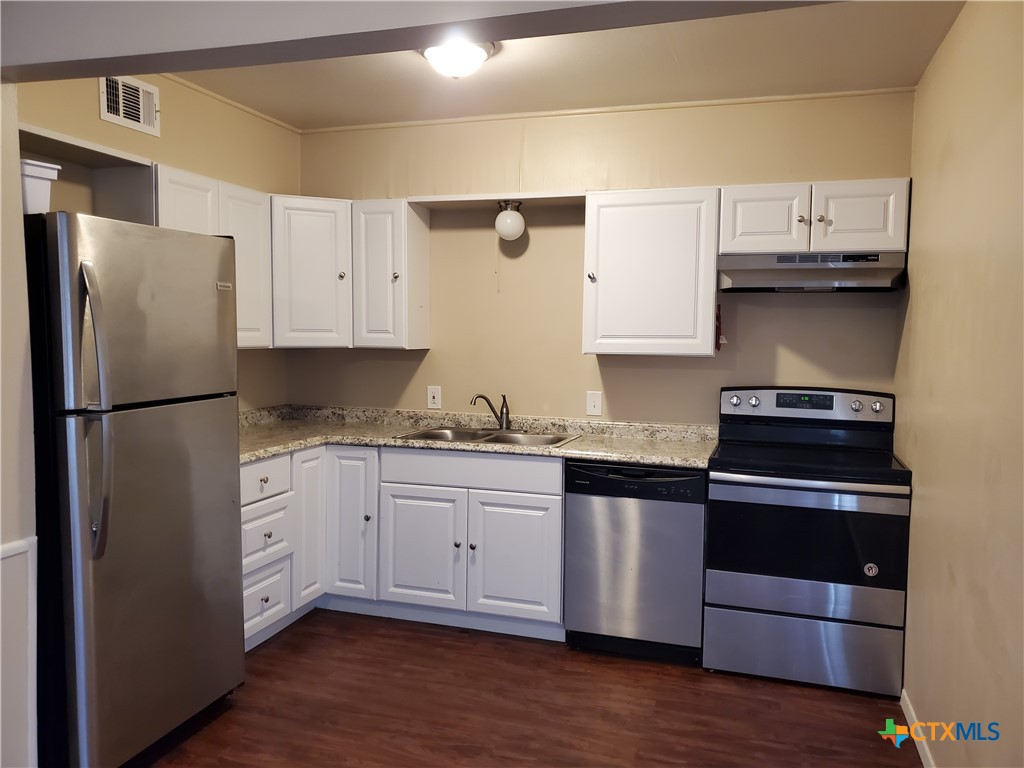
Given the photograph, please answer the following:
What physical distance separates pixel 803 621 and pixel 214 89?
335cm

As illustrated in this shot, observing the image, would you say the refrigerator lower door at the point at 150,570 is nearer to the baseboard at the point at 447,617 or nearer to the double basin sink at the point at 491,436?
the baseboard at the point at 447,617

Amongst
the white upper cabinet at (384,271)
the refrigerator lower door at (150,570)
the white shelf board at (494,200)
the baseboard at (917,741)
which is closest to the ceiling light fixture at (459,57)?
the white shelf board at (494,200)

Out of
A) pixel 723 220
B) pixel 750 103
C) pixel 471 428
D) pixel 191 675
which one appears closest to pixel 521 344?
pixel 471 428

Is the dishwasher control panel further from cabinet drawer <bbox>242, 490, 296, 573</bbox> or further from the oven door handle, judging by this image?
cabinet drawer <bbox>242, 490, 296, 573</bbox>

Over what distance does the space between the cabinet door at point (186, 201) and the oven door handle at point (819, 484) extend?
2319 mm

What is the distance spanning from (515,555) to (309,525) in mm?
951

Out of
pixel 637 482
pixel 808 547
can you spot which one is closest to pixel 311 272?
pixel 637 482

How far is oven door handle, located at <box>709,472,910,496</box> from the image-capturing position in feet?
8.69

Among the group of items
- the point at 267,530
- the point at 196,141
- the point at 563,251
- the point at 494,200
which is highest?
the point at 196,141

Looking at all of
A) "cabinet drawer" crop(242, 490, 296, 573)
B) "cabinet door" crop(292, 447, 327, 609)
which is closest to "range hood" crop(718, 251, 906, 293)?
"cabinet door" crop(292, 447, 327, 609)

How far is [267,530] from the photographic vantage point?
117 inches

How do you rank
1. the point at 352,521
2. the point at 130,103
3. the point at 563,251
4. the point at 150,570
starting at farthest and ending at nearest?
the point at 563,251, the point at 352,521, the point at 130,103, the point at 150,570

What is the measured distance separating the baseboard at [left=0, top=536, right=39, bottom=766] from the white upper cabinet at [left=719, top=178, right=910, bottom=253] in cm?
269

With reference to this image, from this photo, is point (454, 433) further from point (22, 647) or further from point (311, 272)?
point (22, 647)
